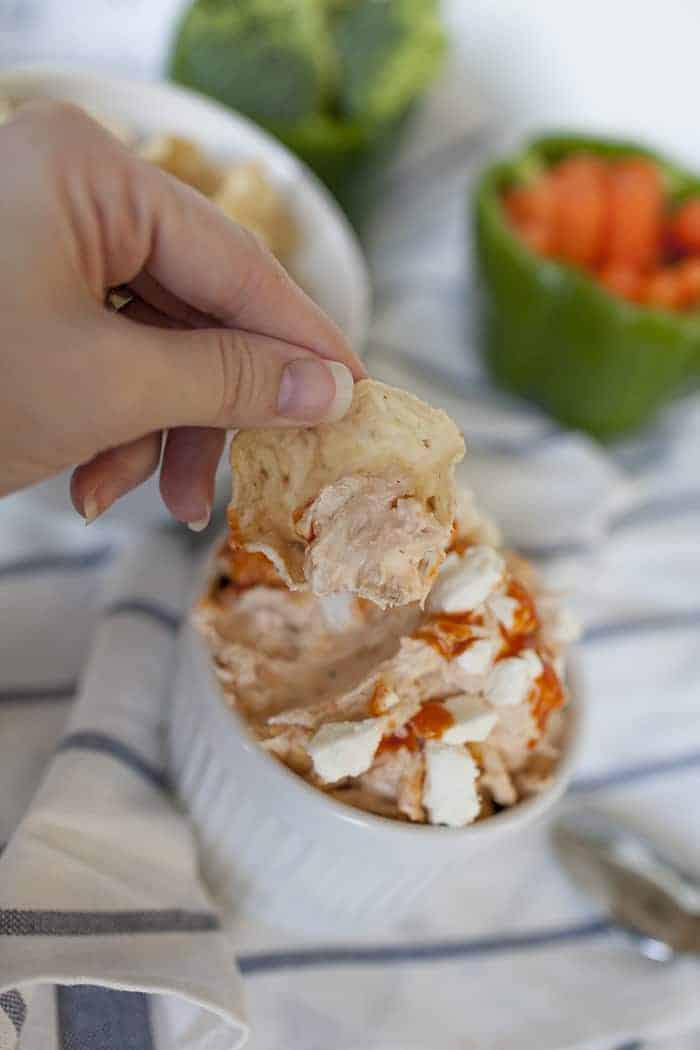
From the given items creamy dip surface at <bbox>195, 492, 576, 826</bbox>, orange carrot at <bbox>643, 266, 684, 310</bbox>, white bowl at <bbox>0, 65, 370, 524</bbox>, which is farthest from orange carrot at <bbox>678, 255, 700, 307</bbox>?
creamy dip surface at <bbox>195, 492, 576, 826</bbox>

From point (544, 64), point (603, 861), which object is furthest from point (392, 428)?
point (544, 64)

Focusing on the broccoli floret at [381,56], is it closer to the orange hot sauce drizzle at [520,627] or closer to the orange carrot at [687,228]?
the orange carrot at [687,228]

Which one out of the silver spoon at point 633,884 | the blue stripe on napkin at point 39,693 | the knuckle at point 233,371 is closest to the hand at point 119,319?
the knuckle at point 233,371

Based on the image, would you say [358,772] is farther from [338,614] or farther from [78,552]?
[78,552]

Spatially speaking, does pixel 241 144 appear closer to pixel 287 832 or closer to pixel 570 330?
pixel 570 330

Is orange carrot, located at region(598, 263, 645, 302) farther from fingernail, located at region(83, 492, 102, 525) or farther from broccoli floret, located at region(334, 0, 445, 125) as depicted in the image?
fingernail, located at region(83, 492, 102, 525)

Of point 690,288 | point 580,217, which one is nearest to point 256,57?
point 580,217
